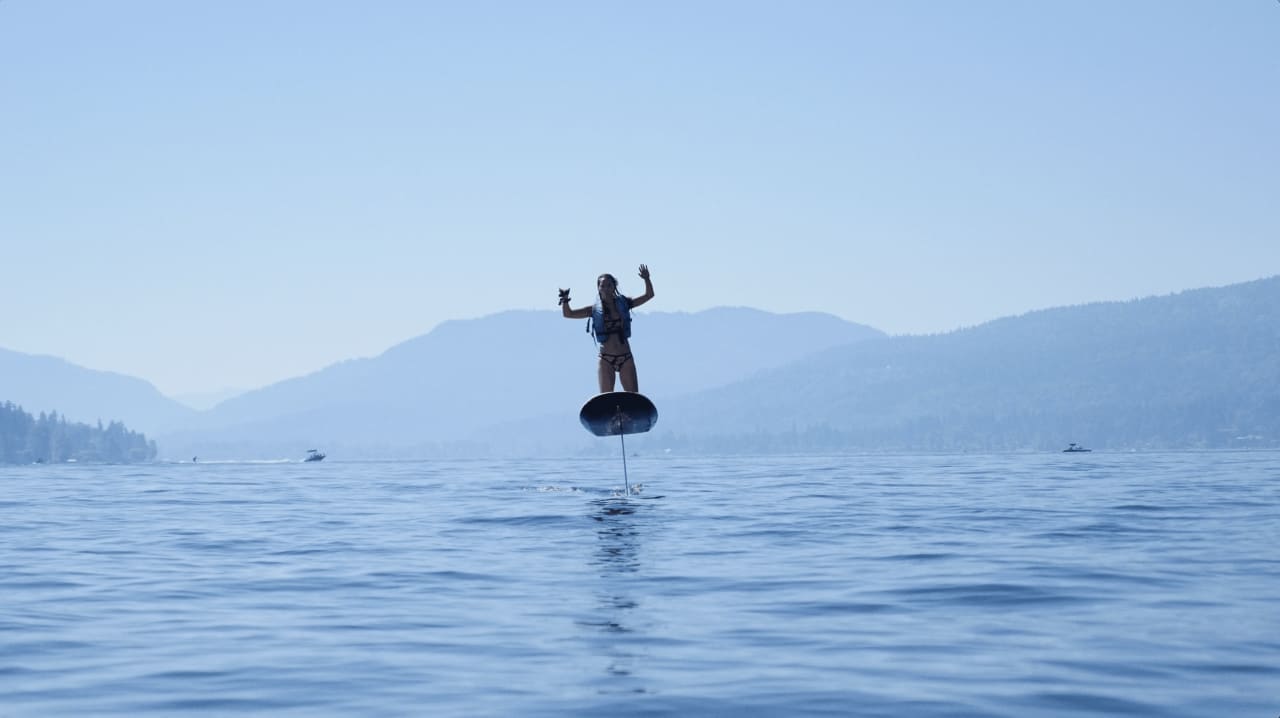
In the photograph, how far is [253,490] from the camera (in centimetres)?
3497

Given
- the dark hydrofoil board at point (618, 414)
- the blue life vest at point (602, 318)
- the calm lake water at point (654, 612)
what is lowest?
the calm lake water at point (654, 612)

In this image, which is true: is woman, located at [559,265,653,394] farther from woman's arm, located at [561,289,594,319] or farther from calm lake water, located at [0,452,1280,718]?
calm lake water, located at [0,452,1280,718]

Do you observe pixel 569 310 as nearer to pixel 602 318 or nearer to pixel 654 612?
pixel 602 318

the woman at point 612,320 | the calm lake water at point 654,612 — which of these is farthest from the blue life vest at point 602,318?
the calm lake water at point 654,612

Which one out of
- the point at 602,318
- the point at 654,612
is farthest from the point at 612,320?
the point at 654,612

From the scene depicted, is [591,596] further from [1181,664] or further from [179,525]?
[179,525]

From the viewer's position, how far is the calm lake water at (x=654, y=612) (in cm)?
881

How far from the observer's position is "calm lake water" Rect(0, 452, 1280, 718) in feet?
28.9

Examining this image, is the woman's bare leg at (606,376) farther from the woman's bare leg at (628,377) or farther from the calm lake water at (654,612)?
the calm lake water at (654,612)

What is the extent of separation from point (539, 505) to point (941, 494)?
30.1 ft

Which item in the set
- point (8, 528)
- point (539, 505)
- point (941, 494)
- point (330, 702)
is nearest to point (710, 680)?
point (330, 702)

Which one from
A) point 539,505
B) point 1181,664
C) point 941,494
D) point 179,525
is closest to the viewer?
point 1181,664

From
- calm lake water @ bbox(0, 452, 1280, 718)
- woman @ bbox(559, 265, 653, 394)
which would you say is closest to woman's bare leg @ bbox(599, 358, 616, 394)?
woman @ bbox(559, 265, 653, 394)

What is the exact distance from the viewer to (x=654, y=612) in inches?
468
